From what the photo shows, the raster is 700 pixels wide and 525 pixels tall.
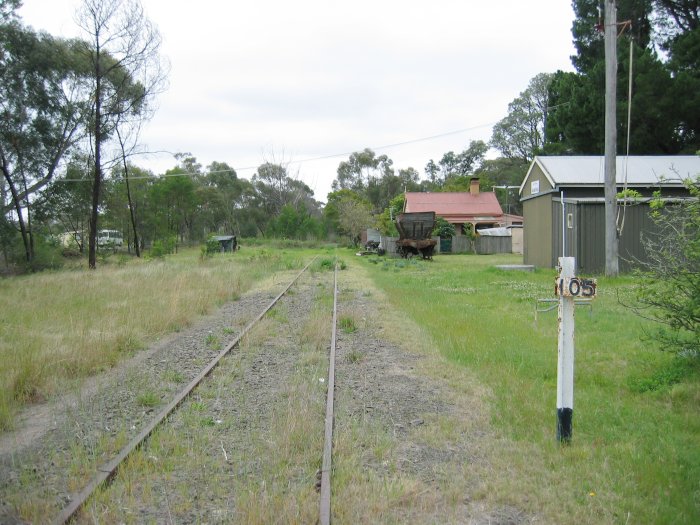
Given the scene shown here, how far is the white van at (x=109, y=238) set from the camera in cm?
4286

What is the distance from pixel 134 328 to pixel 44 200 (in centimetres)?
3196

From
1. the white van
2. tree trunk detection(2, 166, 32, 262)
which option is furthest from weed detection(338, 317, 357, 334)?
the white van

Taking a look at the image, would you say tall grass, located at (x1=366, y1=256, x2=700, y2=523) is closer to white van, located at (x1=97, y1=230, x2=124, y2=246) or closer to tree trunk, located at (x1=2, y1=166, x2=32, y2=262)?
tree trunk, located at (x1=2, y1=166, x2=32, y2=262)

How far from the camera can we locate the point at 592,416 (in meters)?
5.23

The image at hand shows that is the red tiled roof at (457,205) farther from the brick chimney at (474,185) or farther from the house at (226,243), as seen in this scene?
the house at (226,243)

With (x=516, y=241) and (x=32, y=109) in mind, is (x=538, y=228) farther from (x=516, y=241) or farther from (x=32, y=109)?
(x=32, y=109)

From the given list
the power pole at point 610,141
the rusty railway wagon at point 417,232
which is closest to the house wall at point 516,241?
the rusty railway wagon at point 417,232

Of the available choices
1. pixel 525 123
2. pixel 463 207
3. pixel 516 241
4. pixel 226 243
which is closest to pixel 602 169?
pixel 516 241

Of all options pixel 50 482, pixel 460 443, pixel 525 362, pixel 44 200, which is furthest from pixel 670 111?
pixel 44 200

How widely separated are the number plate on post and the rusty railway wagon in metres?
27.1

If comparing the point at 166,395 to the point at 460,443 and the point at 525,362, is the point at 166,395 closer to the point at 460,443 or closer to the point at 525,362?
the point at 460,443

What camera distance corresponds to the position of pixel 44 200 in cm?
3784

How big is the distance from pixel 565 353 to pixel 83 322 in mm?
8770

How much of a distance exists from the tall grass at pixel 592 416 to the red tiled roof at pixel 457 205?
133 ft
